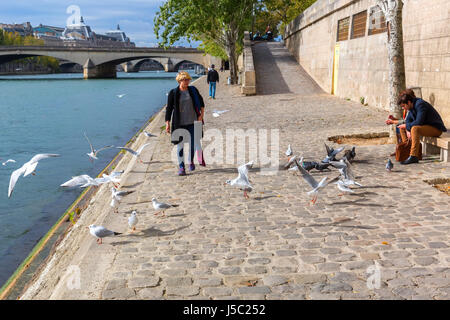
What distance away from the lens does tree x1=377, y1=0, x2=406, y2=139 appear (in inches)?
334

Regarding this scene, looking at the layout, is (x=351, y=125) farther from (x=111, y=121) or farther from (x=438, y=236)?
(x=111, y=121)

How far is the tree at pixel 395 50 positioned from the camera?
848 centimetres

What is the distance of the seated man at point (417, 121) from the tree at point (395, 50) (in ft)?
4.93

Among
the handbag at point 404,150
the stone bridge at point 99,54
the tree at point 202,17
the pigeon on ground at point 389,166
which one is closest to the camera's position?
the pigeon on ground at point 389,166

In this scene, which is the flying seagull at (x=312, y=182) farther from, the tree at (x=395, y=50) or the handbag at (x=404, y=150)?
the tree at (x=395, y=50)

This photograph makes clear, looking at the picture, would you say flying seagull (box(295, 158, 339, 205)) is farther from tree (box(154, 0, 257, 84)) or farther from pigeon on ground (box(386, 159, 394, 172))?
tree (box(154, 0, 257, 84))

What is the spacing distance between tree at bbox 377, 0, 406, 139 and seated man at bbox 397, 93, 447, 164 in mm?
1502

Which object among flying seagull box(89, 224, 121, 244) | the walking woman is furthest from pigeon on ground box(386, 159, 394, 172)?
flying seagull box(89, 224, 121, 244)

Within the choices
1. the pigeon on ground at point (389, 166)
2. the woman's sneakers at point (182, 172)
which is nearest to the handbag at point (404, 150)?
the pigeon on ground at point (389, 166)

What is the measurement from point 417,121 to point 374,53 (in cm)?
857

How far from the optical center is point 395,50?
862 cm

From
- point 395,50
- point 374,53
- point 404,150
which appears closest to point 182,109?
point 404,150

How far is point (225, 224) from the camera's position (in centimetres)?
484

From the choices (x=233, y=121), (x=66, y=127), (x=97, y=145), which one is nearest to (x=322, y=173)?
(x=233, y=121)
